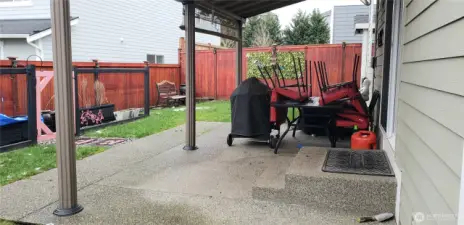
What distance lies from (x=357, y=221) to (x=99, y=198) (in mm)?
2380

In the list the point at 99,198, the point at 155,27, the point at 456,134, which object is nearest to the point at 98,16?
the point at 155,27

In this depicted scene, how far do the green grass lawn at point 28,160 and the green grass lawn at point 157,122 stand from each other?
4.28ft

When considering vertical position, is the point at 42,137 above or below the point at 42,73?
below

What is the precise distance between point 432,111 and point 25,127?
19.7ft

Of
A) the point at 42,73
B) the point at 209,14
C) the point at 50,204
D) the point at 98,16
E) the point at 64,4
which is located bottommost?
the point at 50,204

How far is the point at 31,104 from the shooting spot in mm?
6078

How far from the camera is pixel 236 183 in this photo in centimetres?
415

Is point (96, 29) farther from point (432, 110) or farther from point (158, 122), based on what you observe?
point (432, 110)

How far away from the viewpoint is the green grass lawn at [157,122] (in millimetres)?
7366

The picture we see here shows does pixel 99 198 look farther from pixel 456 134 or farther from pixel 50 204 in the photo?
pixel 456 134

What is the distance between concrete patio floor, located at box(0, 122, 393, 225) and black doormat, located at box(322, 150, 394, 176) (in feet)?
1.51

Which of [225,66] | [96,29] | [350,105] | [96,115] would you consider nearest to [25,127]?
[96,115]

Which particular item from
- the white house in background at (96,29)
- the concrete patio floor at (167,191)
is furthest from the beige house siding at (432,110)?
the white house in background at (96,29)

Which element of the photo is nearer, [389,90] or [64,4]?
[64,4]
